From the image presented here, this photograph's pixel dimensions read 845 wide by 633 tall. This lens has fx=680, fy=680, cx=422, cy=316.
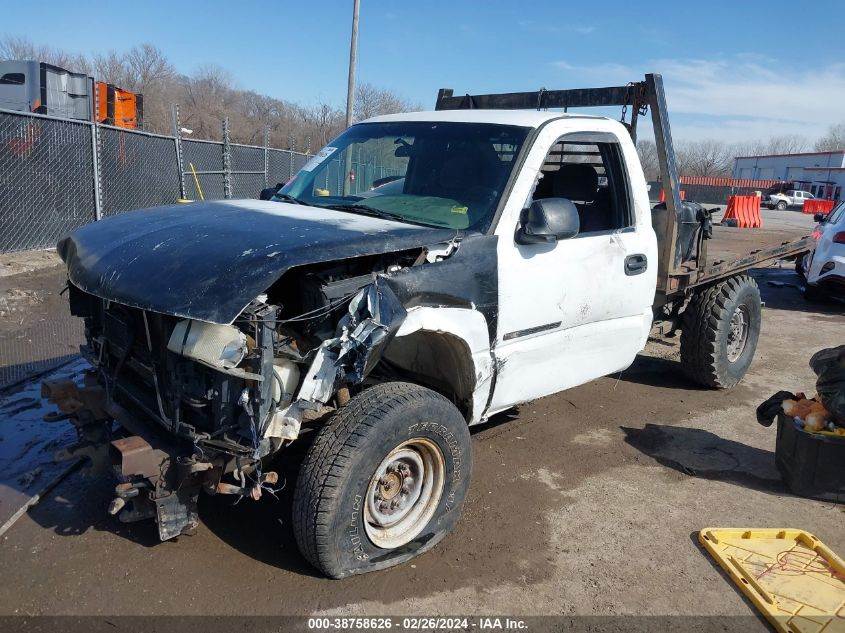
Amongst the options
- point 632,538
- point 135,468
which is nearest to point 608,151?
point 632,538

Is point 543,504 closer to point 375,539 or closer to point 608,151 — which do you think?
point 375,539

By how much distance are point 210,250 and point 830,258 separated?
9.74 m

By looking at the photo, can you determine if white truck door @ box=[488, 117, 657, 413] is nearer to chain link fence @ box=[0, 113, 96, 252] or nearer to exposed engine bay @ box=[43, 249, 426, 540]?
exposed engine bay @ box=[43, 249, 426, 540]

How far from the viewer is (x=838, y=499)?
401cm

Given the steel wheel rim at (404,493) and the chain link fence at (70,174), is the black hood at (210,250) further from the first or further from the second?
the chain link fence at (70,174)

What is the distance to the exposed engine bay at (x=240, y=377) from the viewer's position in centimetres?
271

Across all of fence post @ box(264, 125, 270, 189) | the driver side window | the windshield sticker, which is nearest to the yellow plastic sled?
the driver side window

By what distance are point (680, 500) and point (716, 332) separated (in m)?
2.14

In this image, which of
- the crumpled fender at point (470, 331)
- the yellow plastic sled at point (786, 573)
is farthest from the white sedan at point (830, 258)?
A: the crumpled fender at point (470, 331)

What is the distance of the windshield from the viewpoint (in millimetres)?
3787

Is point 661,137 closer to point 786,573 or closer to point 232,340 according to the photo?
point 786,573

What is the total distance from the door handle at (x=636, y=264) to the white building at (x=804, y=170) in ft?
196

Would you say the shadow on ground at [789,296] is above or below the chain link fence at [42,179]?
below

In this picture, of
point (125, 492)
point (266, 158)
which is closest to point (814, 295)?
point (125, 492)
